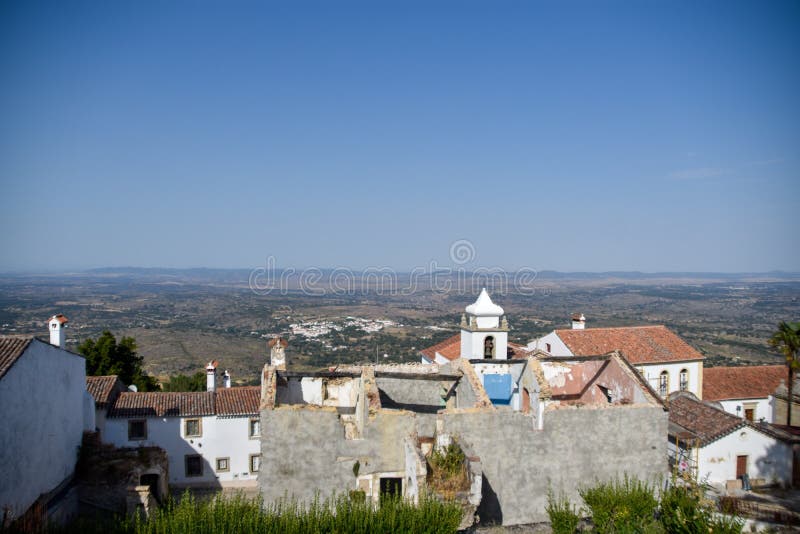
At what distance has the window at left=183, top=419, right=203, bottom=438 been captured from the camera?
2991 centimetres

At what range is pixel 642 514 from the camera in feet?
52.7

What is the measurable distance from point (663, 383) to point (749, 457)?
1320cm

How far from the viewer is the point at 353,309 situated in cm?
16900

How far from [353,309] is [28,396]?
151 m

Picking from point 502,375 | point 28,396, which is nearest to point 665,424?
point 502,375

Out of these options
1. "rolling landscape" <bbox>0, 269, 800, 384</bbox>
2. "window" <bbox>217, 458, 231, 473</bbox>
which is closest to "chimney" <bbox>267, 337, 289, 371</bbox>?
"window" <bbox>217, 458, 231, 473</bbox>

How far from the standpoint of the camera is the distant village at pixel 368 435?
17266 mm

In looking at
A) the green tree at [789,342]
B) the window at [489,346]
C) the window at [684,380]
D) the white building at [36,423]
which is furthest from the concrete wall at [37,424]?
the window at [684,380]

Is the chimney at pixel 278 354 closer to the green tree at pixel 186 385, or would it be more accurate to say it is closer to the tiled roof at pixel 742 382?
the green tree at pixel 186 385

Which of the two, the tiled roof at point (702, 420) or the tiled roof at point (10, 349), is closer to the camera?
the tiled roof at point (10, 349)

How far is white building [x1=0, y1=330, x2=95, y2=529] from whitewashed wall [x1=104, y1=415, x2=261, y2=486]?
623 cm

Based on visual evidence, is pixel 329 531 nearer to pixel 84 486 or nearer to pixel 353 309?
pixel 84 486

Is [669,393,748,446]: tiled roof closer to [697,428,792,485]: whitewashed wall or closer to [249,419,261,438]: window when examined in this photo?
[697,428,792,485]: whitewashed wall

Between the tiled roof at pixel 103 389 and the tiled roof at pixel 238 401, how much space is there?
17.6ft
